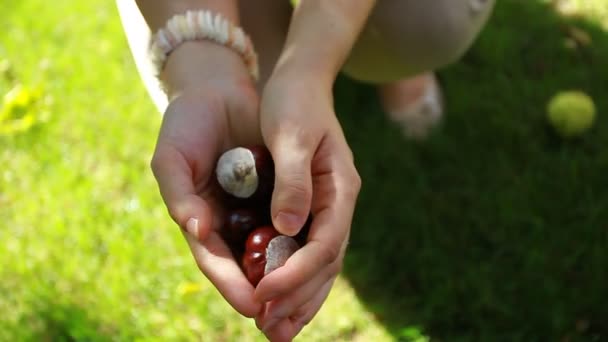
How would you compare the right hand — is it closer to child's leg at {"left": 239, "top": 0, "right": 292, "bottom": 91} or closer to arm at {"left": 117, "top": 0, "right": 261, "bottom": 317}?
arm at {"left": 117, "top": 0, "right": 261, "bottom": 317}

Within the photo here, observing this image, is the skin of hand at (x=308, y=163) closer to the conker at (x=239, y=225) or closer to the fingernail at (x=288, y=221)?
the fingernail at (x=288, y=221)

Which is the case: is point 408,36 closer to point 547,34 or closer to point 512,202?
point 512,202

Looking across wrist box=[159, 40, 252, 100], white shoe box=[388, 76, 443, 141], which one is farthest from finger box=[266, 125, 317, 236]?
white shoe box=[388, 76, 443, 141]

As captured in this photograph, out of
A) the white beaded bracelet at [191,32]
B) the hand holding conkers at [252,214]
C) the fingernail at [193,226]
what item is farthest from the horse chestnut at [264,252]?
the white beaded bracelet at [191,32]

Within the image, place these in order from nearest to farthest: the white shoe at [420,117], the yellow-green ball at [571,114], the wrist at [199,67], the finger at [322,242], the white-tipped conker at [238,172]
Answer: the finger at [322,242] → the white-tipped conker at [238,172] → the wrist at [199,67] → the yellow-green ball at [571,114] → the white shoe at [420,117]

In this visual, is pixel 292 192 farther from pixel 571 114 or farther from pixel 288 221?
pixel 571 114
